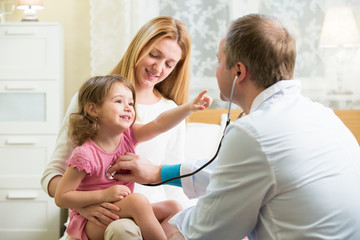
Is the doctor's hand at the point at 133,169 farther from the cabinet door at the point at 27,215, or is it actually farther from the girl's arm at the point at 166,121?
the cabinet door at the point at 27,215

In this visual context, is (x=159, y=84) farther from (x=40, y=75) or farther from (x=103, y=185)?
(x=40, y=75)

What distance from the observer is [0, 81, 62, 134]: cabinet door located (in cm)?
327

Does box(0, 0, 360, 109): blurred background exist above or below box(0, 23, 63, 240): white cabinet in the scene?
above

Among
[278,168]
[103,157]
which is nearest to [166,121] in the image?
[103,157]

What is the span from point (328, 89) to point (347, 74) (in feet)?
0.55

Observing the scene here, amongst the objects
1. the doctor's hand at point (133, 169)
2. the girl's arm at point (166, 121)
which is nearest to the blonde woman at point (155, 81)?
the girl's arm at point (166, 121)

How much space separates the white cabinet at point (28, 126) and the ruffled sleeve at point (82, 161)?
1857 millimetres

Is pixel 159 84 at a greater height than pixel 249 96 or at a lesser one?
lesser

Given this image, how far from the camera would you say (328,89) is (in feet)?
11.1

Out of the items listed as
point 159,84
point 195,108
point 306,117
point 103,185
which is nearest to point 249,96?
point 306,117

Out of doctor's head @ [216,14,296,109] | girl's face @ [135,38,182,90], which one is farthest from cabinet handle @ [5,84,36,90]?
doctor's head @ [216,14,296,109]

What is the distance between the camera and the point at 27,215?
325 cm

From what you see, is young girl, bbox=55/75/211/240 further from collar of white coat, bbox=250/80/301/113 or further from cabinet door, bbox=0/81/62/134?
cabinet door, bbox=0/81/62/134

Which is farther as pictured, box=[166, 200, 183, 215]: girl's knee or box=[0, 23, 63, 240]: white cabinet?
box=[0, 23, 63, 240]: white cabinet
